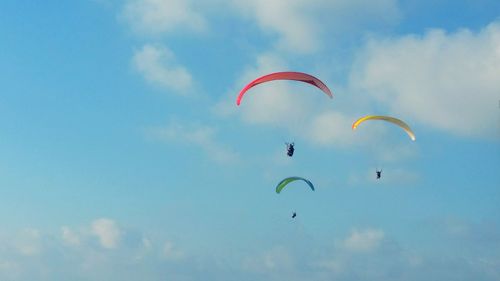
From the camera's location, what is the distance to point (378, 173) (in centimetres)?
6438

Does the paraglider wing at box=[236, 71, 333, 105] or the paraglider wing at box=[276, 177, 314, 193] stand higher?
the paraglider wing at box=[276, 177, 314, 193]

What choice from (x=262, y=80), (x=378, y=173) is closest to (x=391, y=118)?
(x=378, y=173)

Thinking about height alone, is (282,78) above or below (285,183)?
below

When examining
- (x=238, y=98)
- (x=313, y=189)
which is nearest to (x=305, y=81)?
(x=238, y=98)

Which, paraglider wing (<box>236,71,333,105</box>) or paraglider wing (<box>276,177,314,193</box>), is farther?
paraglider wing (<box>276,177,314,193</box>)

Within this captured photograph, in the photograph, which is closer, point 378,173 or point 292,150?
point 292,150

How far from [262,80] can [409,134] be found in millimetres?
14376

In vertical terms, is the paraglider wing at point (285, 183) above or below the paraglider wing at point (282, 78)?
above

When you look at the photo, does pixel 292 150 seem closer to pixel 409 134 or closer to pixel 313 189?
pixel 313 189

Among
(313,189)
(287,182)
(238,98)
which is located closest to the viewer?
(238,98)

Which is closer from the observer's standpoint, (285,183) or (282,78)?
(282,78)

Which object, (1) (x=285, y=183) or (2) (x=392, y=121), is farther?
(1) (x=285, y=183)

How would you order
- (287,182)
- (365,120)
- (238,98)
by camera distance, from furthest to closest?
1. (287,182)
2. (365,120)
3. (238,98)

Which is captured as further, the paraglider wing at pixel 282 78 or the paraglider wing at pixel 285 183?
the paraglider wing at pixel 285 183
